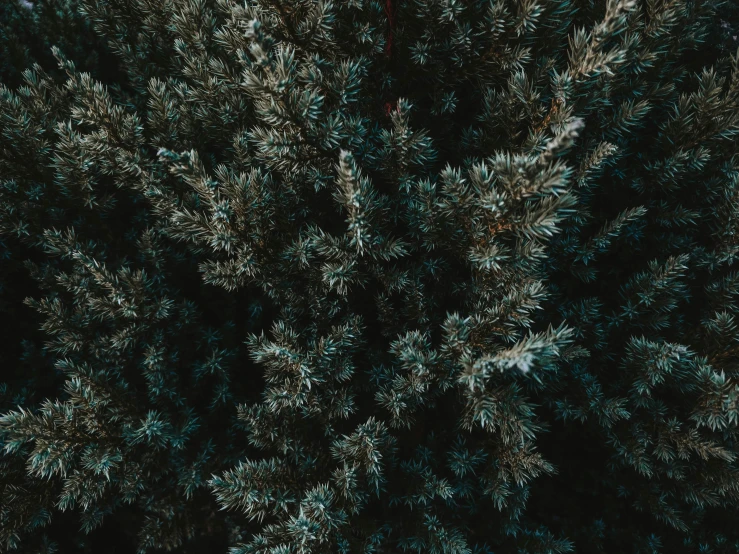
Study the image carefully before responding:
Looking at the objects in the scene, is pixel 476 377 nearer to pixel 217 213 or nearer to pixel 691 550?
pixel 217 213

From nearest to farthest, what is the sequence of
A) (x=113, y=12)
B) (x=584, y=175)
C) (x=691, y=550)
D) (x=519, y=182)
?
(x=519, y=182) < (x=584, y=175) < (x=691, y=550) < (x=113, y=12)

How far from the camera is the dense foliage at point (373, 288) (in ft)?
4.93

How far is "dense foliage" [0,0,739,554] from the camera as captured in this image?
1.50 meters

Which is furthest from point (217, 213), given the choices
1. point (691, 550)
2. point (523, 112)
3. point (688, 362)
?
point (691, 550)

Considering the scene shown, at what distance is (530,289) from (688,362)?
2.30 feet

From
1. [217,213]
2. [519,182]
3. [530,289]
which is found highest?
[217,213]

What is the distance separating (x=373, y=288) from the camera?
6.09 feet

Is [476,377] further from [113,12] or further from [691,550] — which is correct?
[113,12]

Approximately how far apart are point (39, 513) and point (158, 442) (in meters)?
0.43

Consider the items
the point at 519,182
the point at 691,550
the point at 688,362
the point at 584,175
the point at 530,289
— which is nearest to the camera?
the point at 519,182

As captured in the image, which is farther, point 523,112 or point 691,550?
point 691,550

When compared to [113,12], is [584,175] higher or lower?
lower

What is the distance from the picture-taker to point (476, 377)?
4.31ft

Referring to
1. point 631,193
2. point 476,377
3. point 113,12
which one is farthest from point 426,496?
point 113,12
